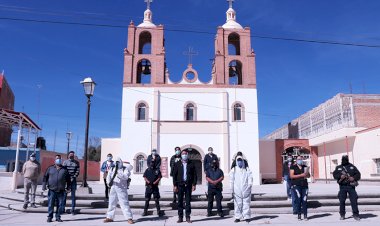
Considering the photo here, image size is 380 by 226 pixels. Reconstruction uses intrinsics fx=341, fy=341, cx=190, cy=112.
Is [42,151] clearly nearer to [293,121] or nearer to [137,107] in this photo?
[137,107]

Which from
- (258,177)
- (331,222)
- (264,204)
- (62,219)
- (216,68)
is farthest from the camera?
(216,68)

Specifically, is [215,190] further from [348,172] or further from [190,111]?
[190,111]

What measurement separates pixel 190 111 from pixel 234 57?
597 cm

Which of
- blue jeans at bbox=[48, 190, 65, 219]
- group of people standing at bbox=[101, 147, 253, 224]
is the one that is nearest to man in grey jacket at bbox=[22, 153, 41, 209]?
blue jeans at bbox=[48, 190, 65, 219]

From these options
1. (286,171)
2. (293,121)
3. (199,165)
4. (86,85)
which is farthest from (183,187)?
(293,121)

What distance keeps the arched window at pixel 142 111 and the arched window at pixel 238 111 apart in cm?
675

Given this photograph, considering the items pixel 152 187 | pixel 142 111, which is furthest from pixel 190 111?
pixel 152 187

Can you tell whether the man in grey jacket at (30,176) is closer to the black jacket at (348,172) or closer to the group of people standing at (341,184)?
the group of people standing at (341,184)

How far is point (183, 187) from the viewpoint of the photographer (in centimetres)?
909

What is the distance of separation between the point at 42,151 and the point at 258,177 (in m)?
19.2

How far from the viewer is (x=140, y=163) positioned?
25.5m

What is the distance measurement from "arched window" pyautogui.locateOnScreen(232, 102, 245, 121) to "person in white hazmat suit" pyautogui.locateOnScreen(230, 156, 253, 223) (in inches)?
686

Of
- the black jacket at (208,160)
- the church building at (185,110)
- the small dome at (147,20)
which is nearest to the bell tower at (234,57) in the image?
the church building at (185,110)

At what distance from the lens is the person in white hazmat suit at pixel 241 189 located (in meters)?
8.83
